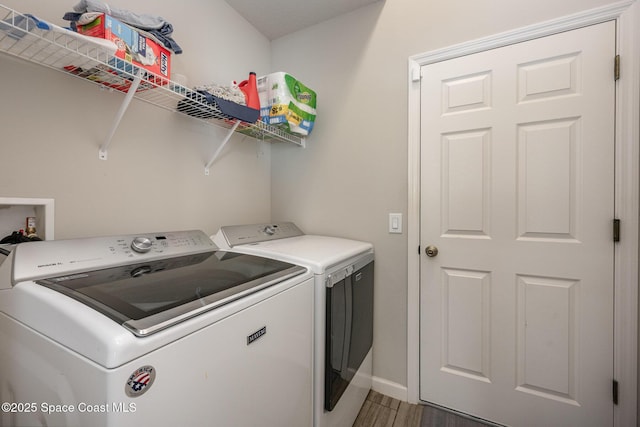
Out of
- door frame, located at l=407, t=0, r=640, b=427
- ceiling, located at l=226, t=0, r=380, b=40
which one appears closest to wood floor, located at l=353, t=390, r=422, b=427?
door frame, located at l=407, t=0, r=640, b=427

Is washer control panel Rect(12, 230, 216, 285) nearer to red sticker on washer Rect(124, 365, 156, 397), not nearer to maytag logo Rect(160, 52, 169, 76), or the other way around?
red sticker on washer Rect(124, 365, 156, 397)

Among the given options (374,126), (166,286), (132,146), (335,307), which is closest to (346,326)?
(335,307)

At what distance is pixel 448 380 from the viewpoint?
163 cm

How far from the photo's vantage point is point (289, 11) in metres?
1.90

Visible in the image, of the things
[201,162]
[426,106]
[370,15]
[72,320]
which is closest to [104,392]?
[72,320]

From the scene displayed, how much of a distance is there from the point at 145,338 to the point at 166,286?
0.96 ft

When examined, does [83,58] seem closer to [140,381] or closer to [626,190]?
[140,381]

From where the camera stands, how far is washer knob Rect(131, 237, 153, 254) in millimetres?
1092

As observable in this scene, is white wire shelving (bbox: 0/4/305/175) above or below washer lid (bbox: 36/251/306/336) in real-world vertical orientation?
above

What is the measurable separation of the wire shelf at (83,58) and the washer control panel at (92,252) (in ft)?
2.09

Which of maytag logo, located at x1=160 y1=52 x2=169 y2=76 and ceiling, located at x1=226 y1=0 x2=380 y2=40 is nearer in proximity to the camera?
maytag logo, located at x1=160 y1=52 x2=169 y2=76

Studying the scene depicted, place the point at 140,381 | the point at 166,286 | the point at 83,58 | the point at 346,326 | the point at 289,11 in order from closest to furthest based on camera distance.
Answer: the point at 140,381 → the point at 166,286 → the point at 83,58 → the point at 346,326 → the point at 289,11

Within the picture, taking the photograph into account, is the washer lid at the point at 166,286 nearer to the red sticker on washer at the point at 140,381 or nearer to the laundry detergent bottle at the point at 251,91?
the red sticker on washer at the point at 140,381

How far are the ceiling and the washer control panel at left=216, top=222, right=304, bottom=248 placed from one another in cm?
151
